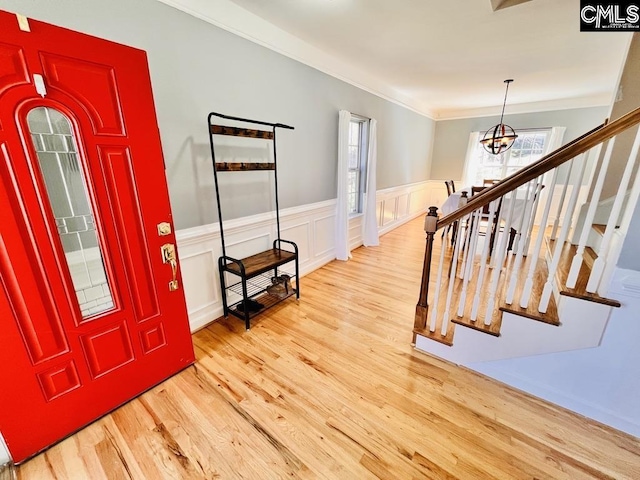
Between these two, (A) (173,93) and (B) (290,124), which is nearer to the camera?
(A) (173,93)

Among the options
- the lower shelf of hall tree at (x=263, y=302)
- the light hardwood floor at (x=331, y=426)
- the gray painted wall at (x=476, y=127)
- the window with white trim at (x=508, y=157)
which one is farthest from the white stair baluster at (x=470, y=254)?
the gray painted wall at (x=476, y=127)

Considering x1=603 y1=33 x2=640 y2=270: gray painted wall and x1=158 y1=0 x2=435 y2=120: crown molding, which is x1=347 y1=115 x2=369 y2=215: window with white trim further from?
x1=603 y1=33 x2=640 y2=270: gray painted wall

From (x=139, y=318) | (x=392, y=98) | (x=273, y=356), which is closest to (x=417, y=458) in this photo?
(x=273, y=356)

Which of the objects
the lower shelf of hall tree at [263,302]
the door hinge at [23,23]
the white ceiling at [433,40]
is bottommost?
the lower shelf of hall tree at [263,302]

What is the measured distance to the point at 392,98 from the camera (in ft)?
15.3

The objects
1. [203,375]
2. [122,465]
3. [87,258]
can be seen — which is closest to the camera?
[122,465]

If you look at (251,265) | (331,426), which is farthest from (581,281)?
(251,265)

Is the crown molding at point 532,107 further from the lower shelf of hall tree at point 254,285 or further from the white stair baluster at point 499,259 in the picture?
the lower shelf of hall tree at point 254,285

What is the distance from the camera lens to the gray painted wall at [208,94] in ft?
5.31

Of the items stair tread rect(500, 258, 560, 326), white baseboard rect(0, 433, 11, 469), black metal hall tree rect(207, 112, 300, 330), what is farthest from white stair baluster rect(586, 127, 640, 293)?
white baseboard rect(0, 433, 11, 469)

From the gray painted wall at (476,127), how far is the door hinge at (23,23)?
7.51m

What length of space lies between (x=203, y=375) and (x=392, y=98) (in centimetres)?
488

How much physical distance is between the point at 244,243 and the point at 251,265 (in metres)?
0.29

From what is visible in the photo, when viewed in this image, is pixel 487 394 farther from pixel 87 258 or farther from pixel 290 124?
pixel 290 124
